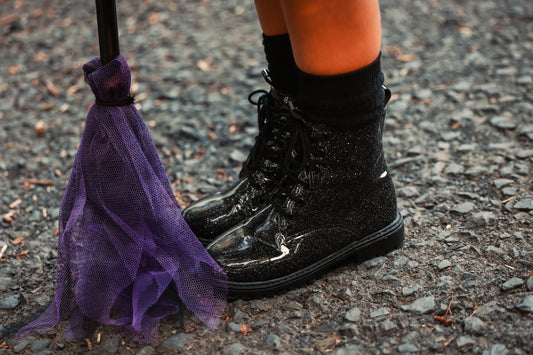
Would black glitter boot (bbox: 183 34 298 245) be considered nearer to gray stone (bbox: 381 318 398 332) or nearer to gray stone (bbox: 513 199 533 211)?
gray stone (bbox: 381 318 398 332)

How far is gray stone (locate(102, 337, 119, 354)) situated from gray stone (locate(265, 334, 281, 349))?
1.08 feet

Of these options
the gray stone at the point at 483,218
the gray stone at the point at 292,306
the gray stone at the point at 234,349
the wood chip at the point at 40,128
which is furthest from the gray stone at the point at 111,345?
the wood chip at the point at 40,128

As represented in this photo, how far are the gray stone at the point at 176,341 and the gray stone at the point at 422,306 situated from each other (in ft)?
1.61

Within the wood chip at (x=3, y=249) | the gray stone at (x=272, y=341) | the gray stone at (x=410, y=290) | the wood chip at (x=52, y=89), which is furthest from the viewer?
the wood chip at (x=52, y=89)

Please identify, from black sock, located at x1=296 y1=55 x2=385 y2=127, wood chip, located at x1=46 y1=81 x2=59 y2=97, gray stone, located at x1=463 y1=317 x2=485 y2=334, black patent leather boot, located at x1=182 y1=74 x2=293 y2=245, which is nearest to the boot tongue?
black patent leather boot, located at x1=182 y1=74 x2=293 y2=245

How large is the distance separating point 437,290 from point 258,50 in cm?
188

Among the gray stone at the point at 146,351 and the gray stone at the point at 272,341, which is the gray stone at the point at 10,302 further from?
the gray stone at the point at 272,341

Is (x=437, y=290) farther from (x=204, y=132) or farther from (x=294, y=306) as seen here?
(x=204, y=132)

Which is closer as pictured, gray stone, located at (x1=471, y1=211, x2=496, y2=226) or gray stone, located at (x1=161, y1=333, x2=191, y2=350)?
gray stone, located at (x1=161, y1=333, x2=191, y2=350)

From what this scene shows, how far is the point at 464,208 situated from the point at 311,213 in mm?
543

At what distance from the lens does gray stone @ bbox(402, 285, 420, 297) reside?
52.0 inches

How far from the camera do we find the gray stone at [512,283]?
129cm

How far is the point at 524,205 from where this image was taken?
5.23ft

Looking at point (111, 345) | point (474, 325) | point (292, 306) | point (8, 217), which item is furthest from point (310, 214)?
point (8, 217)
